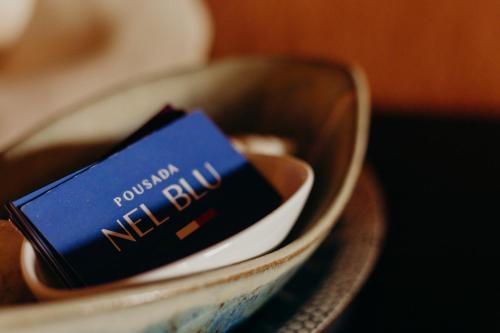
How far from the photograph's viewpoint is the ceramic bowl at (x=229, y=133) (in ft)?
0.88

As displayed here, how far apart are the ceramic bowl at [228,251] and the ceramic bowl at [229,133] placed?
0.02 m

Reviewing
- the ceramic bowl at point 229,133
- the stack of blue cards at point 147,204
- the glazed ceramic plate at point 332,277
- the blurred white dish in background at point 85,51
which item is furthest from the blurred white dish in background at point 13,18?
the glazed ceramic plate at point 332,277

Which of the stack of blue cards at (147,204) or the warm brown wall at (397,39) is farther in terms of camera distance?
the warm brown wall at (397,39)

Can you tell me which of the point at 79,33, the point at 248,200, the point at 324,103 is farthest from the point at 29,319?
the point at 79,33

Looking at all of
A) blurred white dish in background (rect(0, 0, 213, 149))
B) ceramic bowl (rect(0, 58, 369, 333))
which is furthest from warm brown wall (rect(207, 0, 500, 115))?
ceramic bowl (rect(0, 58, 369, 333))

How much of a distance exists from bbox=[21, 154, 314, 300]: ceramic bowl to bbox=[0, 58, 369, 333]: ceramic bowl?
18 millimetres

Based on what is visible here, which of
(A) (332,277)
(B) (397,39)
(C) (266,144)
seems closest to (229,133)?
(C) (266,144)

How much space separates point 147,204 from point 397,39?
Answer: 0.54m

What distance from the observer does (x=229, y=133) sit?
588 mm

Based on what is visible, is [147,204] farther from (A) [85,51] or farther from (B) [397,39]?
(B) [397,39]

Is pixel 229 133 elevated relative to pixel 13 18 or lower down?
lower down

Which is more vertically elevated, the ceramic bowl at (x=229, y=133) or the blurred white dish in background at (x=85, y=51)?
the blurred white dish in background at (x=85, y=51)

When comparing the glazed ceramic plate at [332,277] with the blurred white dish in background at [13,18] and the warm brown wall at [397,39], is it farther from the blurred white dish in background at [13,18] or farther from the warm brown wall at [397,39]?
the blurred white dish in background at [13,18]

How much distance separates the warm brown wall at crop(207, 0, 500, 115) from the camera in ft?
2.48
